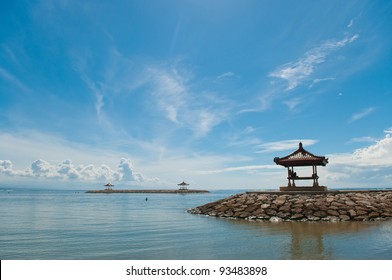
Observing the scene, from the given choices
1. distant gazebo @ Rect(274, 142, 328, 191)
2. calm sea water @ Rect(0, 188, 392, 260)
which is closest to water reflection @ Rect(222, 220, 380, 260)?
calm sea water @ Rect(0, 188, 392, 260)

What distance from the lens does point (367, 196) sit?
84.1 feet

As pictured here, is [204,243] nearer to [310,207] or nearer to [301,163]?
[310,207]

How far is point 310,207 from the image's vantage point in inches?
903

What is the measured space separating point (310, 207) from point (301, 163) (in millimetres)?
5919

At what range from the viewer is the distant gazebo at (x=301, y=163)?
2766 cm

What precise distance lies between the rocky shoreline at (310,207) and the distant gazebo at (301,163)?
6.25 feet

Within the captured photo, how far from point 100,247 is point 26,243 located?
153 inches

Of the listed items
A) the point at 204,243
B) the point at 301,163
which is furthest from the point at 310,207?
the point at 204,243

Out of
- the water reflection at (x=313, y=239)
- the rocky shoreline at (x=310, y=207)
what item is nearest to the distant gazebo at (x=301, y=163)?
the rocky shoreline at (x=310, y=207)

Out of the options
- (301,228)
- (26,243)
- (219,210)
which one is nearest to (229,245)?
(301,228)

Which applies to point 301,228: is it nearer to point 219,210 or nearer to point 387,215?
point 387,215

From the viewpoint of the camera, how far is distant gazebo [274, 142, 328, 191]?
27656 mm

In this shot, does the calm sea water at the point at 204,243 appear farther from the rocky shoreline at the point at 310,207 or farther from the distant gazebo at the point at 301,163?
the distant gazebo at the point at 301,163

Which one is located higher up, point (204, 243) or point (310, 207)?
point (310, 207)
